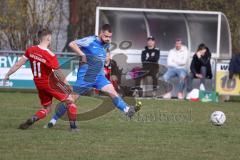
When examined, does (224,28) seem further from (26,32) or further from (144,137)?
(144,137)

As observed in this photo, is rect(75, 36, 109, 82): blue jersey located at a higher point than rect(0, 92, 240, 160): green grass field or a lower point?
higher

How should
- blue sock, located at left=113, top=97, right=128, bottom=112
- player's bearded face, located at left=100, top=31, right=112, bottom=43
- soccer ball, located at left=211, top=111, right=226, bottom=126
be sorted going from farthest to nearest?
soccer ball, located at left=211, top=111, right=226, bottom=126 → blue sock, located at left=113, top=97, right=128, bottom=112 → player's bearded face, located at left=100, top=31, right=112, bottom=43

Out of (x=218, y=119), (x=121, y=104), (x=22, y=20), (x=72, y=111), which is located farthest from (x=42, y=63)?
(x=22, y=20)

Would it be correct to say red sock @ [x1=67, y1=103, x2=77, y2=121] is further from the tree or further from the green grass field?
the tree

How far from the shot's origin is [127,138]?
10977 millimetres

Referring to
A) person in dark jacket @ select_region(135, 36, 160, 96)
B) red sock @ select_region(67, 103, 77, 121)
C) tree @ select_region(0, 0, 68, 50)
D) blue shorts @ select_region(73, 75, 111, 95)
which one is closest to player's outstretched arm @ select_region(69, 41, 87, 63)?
blue shorts @ select_region(73, 75, 111, 95)

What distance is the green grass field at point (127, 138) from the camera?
931 centimetres

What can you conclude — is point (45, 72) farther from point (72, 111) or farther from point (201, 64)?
point (201, 64)

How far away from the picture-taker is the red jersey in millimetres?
11461

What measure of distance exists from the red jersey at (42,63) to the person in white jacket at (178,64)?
9.64 metres

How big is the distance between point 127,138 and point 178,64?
33.2 feet

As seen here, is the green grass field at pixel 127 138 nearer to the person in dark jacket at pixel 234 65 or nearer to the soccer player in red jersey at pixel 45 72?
the soccer player in red jersey at pixel 45 72

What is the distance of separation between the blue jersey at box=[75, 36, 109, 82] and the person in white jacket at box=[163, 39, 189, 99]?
841 cm

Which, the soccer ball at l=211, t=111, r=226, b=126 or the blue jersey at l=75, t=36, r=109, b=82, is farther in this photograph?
the soccer ball at l=211, t=111, r=226, b=126
